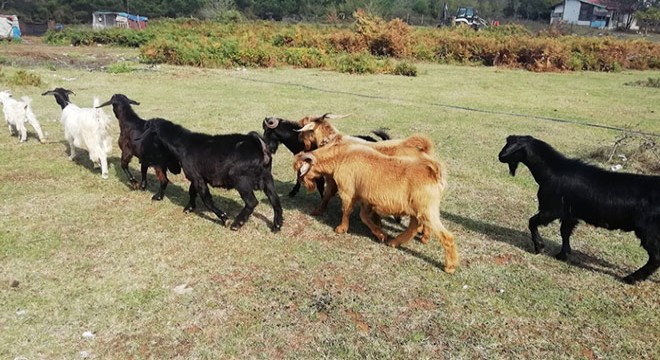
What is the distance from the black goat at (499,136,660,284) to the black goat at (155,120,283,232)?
9.78ft

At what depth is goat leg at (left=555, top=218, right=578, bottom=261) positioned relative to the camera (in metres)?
5.37

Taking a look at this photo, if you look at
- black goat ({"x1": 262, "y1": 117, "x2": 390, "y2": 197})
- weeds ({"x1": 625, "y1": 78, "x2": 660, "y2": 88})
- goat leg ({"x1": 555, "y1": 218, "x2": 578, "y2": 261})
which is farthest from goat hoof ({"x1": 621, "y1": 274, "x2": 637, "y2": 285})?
weeds ({"x1": 625, "y1": 78, "x2": 660, "y2": 88})

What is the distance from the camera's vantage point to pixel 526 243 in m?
6.09

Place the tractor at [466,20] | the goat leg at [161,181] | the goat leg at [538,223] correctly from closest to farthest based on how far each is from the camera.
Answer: the goat leg at [538,223], the goat leg at [161,181], the tractor at [466,20]

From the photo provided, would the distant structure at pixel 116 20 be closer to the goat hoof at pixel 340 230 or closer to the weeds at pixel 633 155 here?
the weeds at pixel 633 155

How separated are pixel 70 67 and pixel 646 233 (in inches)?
937

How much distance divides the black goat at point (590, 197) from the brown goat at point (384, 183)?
49.5 inches

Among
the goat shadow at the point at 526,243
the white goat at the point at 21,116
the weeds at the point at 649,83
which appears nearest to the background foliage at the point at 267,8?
the weeds at the point at 649,83

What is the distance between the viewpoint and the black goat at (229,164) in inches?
227

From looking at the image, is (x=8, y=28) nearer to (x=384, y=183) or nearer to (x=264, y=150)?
(x=264, y=150)

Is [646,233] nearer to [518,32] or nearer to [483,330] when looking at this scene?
[483,330]

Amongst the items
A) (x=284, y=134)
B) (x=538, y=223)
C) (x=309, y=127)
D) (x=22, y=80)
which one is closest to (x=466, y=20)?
(x=22, y=80)

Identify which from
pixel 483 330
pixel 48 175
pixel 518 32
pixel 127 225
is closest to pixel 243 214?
pixel 127 225

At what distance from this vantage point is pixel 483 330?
14.1ft
